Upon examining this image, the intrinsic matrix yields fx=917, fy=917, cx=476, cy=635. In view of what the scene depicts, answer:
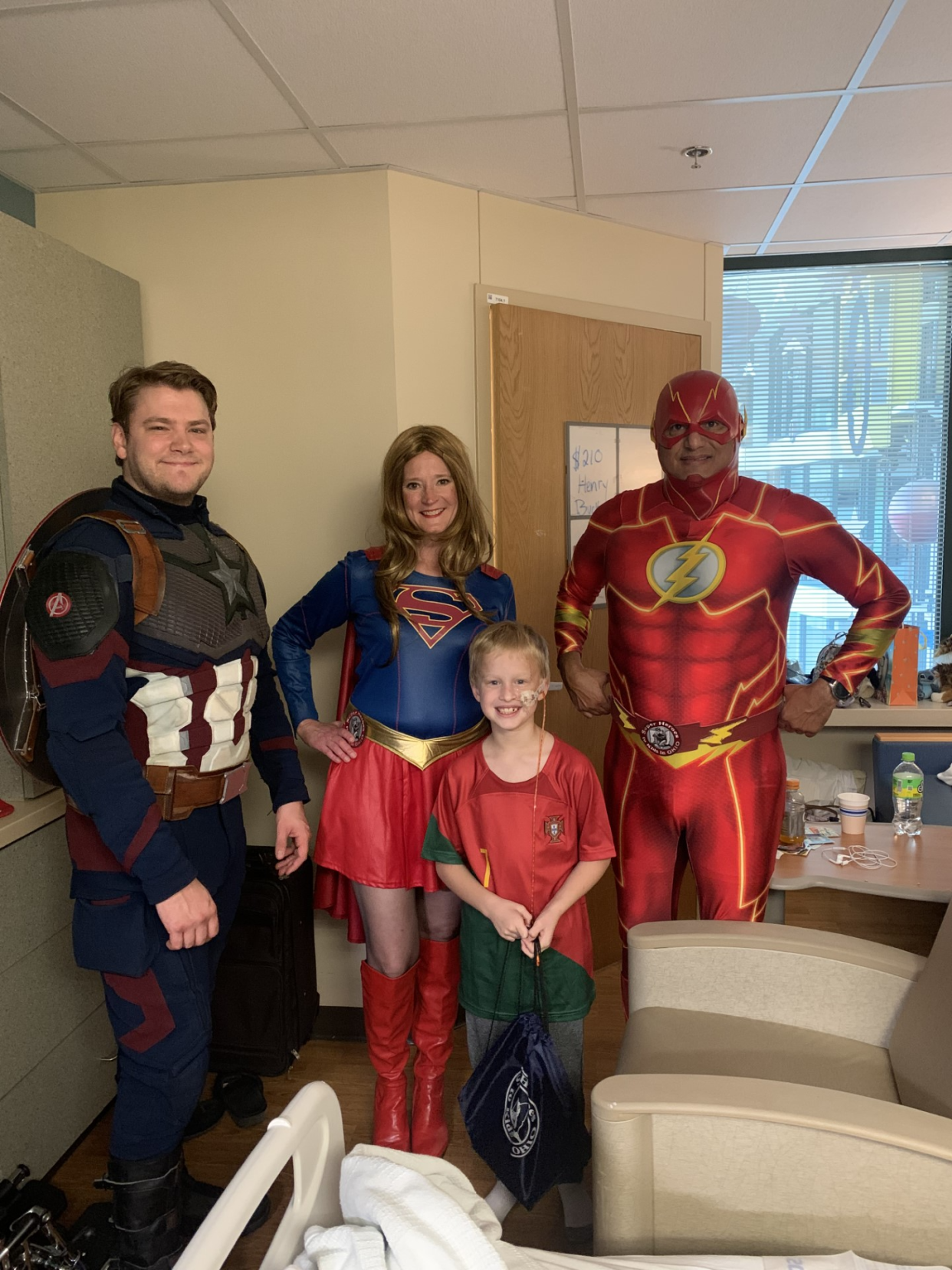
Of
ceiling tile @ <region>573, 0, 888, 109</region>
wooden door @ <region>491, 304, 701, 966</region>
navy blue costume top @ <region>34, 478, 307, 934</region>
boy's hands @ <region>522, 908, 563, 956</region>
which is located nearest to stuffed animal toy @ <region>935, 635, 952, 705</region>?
wooden door @ <region>491, 304, 701, 966</region>

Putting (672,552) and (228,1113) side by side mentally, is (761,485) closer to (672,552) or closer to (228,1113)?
(672,552)

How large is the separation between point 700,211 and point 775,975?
2.16 meters

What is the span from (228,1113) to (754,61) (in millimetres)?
2639

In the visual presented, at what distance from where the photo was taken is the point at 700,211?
2.74 meters

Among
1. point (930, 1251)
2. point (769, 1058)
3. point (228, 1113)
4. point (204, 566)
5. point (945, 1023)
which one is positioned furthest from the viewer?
point (228, 1113)

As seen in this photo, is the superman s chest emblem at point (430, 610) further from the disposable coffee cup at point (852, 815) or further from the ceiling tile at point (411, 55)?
the disposable coffee cup at point (852, 815)

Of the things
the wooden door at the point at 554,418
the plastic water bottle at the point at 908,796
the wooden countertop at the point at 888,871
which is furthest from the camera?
the plastic water bottle at the point at 908,796

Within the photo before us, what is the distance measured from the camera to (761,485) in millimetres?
2004

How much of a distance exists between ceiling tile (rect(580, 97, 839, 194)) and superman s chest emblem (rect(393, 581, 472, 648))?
1.13m

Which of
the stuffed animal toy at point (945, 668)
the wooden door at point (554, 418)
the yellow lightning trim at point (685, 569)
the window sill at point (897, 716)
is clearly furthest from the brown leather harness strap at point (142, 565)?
the stuffed animal toy at point (945, 668)

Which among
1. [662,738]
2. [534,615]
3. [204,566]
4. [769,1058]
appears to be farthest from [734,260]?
[769,1058]

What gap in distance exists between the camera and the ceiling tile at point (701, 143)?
6.82ft

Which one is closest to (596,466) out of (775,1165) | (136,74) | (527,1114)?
(136,74)

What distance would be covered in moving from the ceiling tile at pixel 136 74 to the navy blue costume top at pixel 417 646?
1000 mm
